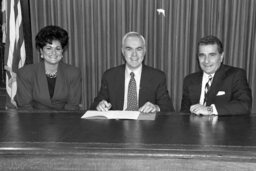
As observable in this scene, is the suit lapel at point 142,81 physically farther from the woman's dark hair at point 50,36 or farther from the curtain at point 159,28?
the curtain at point 159,28

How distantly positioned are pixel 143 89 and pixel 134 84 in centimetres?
9

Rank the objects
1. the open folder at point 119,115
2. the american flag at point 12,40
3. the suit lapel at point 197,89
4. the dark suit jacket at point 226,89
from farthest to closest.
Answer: the american flag at point 12,40 → the suit lapel at point 197,89 → the dark suit jacket at point 226,89 → the open folder at point 119,115

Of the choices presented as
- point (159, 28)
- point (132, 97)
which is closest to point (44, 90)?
point (132, 97)

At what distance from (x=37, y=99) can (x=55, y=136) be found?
4.31ft

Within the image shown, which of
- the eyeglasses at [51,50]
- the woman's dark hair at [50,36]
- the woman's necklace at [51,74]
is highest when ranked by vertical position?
the woman's dark hair at [50,36]

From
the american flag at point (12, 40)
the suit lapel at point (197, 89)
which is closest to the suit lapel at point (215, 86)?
the suit lapel at point (197, 89)

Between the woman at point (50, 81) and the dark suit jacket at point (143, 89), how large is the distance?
0.30 meters

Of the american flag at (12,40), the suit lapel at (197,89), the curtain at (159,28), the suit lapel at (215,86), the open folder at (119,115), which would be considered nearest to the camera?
the open folder at (119,115)

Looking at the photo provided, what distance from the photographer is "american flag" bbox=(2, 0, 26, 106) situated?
12.3 ft

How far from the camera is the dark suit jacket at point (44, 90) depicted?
9.50 feet

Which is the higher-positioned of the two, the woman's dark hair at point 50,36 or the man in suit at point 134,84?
the woman's dark hair at point 50,36

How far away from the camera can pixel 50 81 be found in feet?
9.97

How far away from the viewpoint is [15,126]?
1913mm

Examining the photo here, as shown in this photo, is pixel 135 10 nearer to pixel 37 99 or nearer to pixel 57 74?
pixel 57 74
